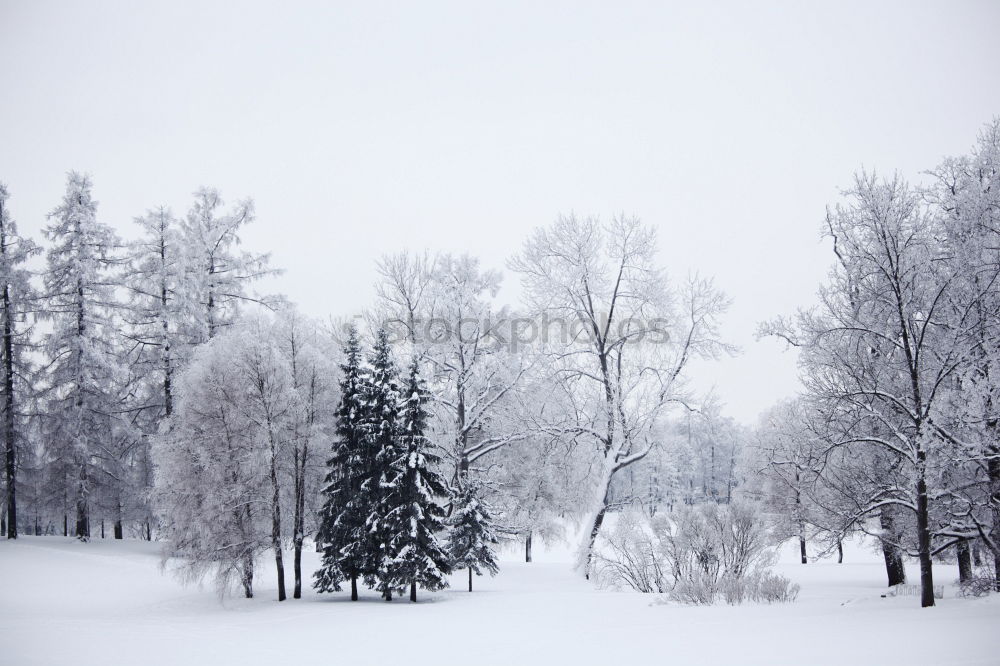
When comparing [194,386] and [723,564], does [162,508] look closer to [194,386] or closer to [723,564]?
[194,386]

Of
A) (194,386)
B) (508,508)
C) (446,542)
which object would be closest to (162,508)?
(194,386)

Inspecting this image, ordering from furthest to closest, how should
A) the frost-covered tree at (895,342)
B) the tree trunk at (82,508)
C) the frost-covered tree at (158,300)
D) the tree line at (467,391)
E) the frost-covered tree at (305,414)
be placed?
the frost-covered tree at (158,300) → the tree trunk at (82,508) → the frost-covered tree at (305,414) → the tree line at (467,391) → the frost-covered tree at (895,342)

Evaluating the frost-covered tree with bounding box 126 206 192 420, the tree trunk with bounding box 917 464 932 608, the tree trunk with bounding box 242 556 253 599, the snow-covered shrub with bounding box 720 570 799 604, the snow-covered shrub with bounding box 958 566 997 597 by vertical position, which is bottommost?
the tree trunk with bounding box 242 556 253 599

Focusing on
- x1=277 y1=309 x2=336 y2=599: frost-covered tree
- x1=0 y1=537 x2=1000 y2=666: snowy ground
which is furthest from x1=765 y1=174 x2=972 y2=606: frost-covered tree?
x1=277 y1=309 x2=336 y2=599: frost-covered tree

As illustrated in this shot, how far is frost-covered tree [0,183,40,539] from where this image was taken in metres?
23.1

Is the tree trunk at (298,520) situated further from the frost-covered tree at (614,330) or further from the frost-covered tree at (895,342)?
the frost-covered tree at (895,342)

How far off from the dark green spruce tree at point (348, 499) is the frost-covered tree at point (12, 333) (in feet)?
44.8

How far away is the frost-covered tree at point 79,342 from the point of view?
23.8 m

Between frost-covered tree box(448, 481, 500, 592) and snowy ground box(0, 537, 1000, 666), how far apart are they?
110cm

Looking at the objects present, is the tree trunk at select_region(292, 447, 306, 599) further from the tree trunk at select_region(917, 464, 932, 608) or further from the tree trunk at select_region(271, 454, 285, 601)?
the tree trunk at select_region(917, 464, 932, 608)

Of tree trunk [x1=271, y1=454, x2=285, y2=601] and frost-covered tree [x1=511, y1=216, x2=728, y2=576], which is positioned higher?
frost-covered tree [x1=511, y1=216, x2=728, y2=576]

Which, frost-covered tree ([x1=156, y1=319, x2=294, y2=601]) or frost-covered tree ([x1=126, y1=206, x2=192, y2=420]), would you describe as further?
frost-covered tree ([x1=126, y1=206, x2=192, y2=420])

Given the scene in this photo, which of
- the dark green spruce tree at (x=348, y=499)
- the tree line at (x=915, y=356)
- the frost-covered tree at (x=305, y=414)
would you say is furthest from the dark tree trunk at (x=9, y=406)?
the tree line at (x=915, y=356)

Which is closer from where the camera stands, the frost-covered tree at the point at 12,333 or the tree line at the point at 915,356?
the tree line at the point at 915,356
